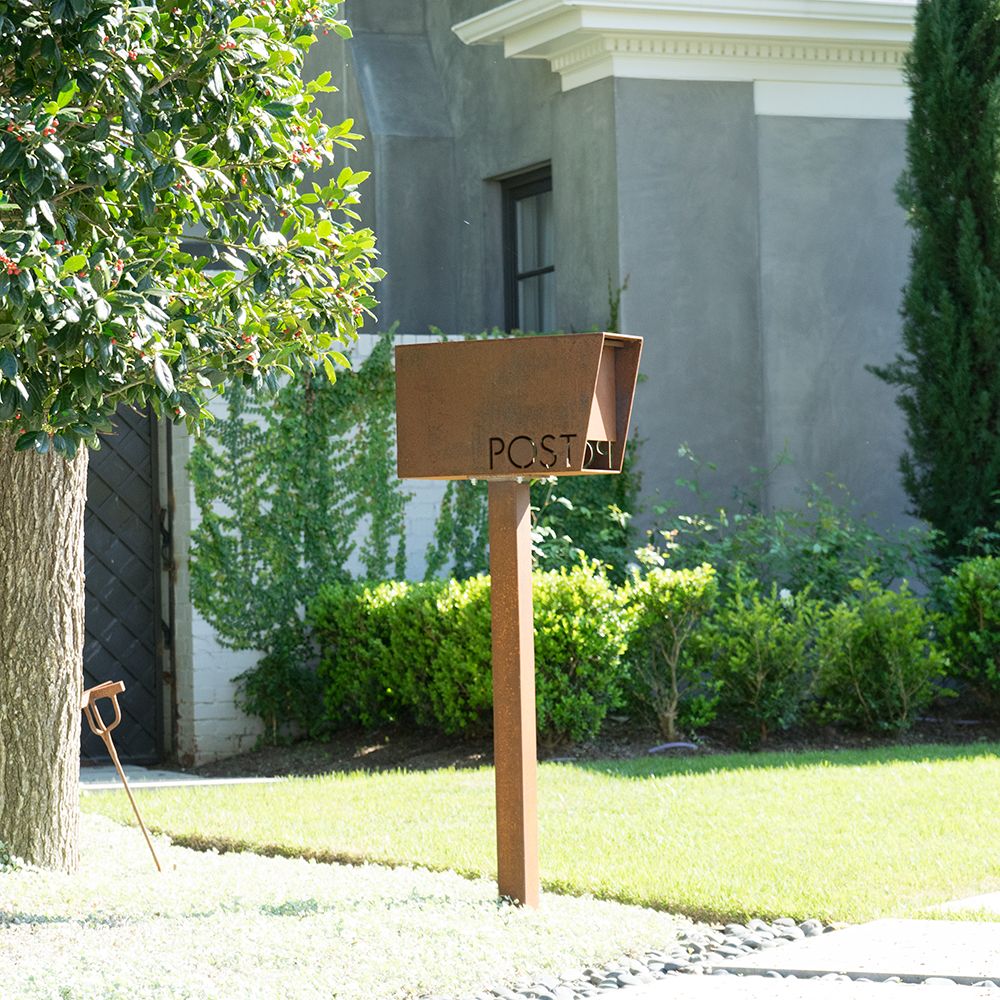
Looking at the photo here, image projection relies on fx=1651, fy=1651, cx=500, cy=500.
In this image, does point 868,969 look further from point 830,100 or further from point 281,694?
point 830,100

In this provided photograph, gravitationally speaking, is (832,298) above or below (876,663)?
above

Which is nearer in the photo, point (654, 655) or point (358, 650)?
point (654, 655)

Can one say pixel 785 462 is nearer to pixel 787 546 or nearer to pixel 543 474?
pixel 787 546

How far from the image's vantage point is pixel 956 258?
1191 cm

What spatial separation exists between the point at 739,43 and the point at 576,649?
516 centimetres

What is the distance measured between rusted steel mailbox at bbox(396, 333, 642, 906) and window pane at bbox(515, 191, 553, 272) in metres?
7.51

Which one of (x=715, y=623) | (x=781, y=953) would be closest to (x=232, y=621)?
(x=715, y=623)

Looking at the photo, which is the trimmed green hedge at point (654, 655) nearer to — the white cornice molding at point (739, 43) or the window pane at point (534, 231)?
the window pane at point (534, 231)

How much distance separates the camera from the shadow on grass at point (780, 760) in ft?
30.6

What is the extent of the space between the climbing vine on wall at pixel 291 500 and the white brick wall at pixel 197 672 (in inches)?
4.0

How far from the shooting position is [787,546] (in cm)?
1166

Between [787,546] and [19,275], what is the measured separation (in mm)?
7940

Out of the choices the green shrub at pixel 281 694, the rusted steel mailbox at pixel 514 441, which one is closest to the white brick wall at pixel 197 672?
the green shrub at pixel 281 694

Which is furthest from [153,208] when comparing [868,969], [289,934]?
[868,969]
